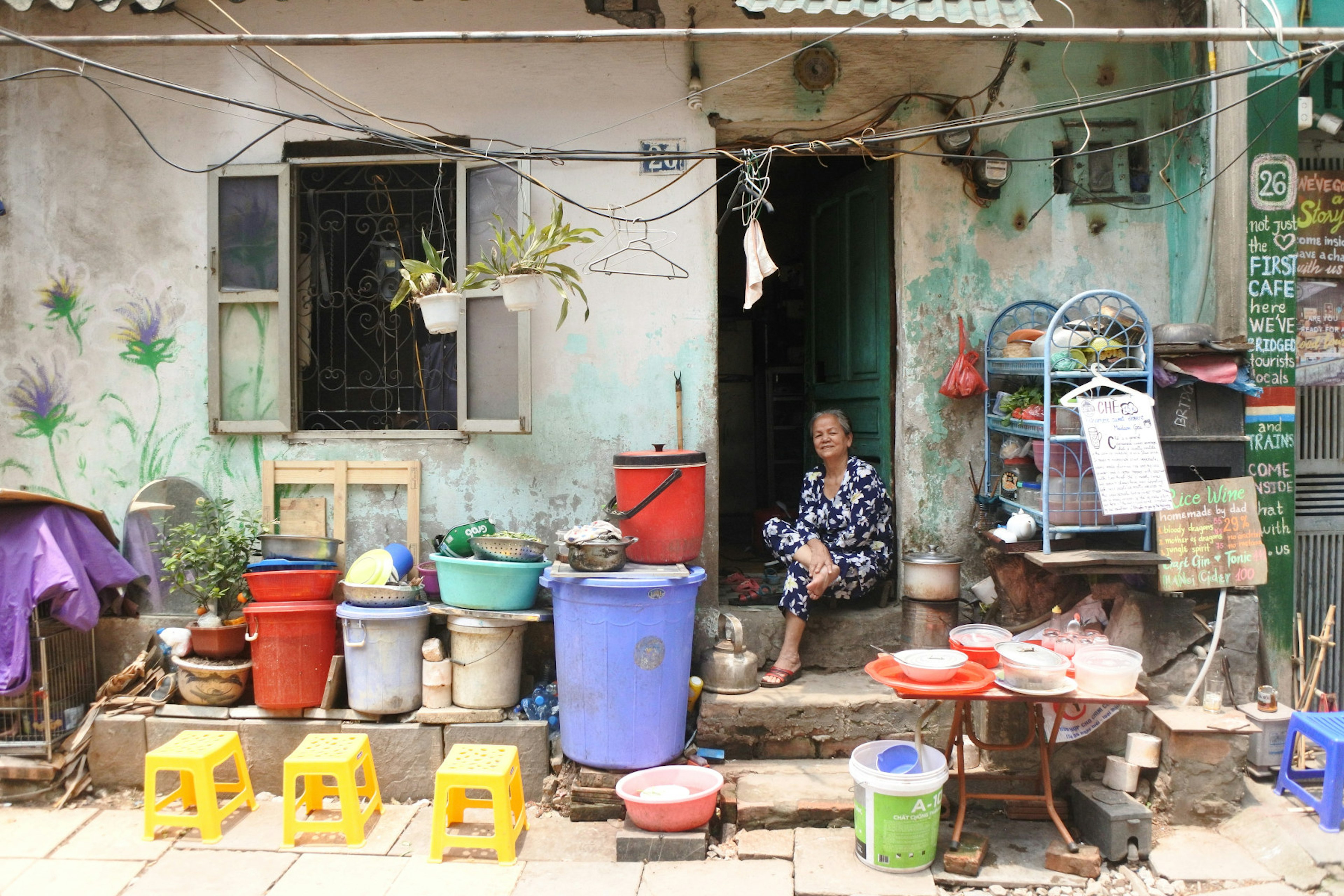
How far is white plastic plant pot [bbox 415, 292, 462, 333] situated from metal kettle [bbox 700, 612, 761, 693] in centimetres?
226

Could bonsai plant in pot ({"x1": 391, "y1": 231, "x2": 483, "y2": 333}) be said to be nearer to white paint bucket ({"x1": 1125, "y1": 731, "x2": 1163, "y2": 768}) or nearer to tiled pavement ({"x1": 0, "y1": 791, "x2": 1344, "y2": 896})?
tiled pavement ({"x1": 0, "y1": 791, "x2": 1344, "y2": 896})

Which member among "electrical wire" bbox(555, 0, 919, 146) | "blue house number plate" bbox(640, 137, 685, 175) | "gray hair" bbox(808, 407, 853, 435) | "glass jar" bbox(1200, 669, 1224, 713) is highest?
"electrical wire" bbox(555, 0, 919, 146)

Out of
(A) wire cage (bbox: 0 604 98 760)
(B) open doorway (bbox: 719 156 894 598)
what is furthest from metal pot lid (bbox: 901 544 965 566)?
(A) wire cage (bbox: 0 604 98 760)

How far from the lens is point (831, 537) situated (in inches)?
219

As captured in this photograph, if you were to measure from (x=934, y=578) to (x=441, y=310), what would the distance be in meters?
3.15

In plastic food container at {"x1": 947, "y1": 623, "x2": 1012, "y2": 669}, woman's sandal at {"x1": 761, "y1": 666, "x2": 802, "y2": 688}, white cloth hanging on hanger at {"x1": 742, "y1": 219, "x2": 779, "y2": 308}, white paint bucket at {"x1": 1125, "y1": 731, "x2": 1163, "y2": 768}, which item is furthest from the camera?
woman's sandal at {"x1": 761, "y1": 666, "x2": 802, "y2": 688}

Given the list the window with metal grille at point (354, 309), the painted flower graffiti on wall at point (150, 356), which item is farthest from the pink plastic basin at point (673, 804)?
the painted flower graffiti on wall at point (150, 356)

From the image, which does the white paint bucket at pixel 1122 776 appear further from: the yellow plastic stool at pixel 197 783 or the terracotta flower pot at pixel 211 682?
the terracotta flower pot at pixel 211 682

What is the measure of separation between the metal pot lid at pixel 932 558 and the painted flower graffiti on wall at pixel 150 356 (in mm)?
4484

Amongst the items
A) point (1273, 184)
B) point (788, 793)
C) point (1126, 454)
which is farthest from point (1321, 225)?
point (788, 793)

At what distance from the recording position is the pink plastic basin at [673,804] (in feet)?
13.8

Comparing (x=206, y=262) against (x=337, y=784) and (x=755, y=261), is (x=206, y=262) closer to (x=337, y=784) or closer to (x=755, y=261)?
(x=337, y=784)

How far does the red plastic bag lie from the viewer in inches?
211

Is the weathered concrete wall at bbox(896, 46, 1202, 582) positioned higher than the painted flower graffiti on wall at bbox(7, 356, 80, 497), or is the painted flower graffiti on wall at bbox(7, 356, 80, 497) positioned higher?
the weathered concrete wall at bbox(896, 46, 1202, 582)
